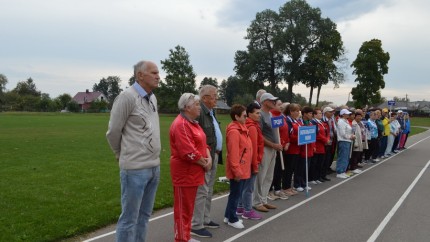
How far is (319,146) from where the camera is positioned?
995cm

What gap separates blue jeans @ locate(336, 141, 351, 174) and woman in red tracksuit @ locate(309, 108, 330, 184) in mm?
885

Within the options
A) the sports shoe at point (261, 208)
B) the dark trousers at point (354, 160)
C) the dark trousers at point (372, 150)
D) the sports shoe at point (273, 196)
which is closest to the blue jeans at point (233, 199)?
the sports shoe at point (261, 208)

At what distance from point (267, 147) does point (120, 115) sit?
12.9ft

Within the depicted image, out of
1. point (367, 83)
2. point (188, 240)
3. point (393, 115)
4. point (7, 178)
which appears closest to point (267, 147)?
point (188, 240)

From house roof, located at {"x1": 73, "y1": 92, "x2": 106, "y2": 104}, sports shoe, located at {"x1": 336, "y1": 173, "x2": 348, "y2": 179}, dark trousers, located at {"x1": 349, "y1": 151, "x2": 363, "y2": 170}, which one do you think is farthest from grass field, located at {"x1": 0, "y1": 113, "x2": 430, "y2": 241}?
house roof, located at {"x1": 73, "y1": 92, "x2": 106, "y2": 104}

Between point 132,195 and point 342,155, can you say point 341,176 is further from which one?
point 132,195

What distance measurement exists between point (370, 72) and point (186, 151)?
204ft

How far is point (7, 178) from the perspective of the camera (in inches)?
370

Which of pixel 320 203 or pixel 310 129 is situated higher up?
pixel 310 129

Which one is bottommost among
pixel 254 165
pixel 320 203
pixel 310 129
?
pixel 320 203

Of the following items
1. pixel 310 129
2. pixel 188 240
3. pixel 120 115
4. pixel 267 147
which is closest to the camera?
pixel 120 115

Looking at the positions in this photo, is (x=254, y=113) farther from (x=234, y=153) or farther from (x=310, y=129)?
(x=310, y=129)

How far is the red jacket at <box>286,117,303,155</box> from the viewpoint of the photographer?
27.3ft

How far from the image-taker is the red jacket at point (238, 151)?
5848 millimetres
